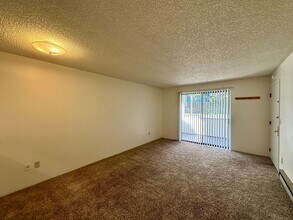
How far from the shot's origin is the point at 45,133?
262cm

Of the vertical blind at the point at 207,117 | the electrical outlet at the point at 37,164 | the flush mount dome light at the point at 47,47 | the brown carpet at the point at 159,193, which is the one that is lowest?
the brown carpet at the point at 159,193

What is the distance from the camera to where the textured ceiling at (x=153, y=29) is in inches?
46.7

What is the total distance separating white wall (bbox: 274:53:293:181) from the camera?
2170 millimetres

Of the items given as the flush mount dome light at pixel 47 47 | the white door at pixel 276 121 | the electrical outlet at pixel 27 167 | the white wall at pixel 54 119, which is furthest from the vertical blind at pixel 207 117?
the electrical outlet at pixel 27 167

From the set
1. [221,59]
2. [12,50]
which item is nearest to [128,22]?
[221,59]

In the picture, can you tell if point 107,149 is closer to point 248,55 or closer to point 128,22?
point 128,22

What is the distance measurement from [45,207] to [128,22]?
2.63 meters

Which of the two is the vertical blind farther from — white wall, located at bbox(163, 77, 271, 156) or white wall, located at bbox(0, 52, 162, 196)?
white wall, located at bbox(0, 52, 162, 196)

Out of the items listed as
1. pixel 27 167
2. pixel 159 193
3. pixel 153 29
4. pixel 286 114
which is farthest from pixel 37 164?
pixel 286 114

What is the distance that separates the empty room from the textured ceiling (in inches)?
0.5

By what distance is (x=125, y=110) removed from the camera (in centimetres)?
427

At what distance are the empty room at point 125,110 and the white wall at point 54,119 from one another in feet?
0.06

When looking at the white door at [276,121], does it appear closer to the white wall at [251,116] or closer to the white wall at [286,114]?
the white wall at [286,114]

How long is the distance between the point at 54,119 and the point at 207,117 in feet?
15.0
